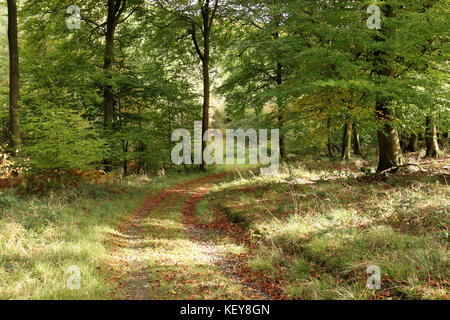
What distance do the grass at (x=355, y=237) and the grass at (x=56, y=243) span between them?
2982 millimetres

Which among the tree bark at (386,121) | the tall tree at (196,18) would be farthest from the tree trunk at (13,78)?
the tree bark at (386,121)

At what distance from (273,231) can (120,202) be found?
6.44 meters

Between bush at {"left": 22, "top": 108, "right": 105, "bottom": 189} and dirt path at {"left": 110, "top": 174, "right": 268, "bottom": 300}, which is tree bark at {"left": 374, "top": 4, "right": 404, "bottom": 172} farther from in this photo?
bush at {"left": 22, "top": 108, "right": 105, "bottom": 189}

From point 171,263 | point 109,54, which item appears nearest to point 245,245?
point 171,263

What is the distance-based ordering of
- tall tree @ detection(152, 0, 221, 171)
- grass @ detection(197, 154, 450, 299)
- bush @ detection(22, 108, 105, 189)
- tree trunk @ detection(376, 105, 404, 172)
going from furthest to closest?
1. tall tree @ detection(152, 0, 221, 171)
2. tree trunk @ detection(376, 105, 404, 172)
3. bush @ detection(22, 108, 105, 189)
4. grass @ detection(197, 154, 450, 299)

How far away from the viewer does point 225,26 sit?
19.9 m

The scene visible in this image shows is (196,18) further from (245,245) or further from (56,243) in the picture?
(56,243)

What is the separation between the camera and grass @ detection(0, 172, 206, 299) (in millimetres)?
4000

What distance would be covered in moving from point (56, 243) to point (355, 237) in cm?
594

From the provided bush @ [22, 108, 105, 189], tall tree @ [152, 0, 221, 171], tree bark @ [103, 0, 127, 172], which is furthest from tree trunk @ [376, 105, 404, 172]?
tree bark @ [103, 0, 127, 172]

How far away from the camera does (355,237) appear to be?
17.2 feet

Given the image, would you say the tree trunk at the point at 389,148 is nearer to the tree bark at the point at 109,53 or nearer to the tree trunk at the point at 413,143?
the tree trunk at the point at 413,143

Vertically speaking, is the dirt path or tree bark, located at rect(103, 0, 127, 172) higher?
tree bark, located at rect(103, 0, 127, 172)

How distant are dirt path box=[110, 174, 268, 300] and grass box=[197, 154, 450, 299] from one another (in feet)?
2.42
